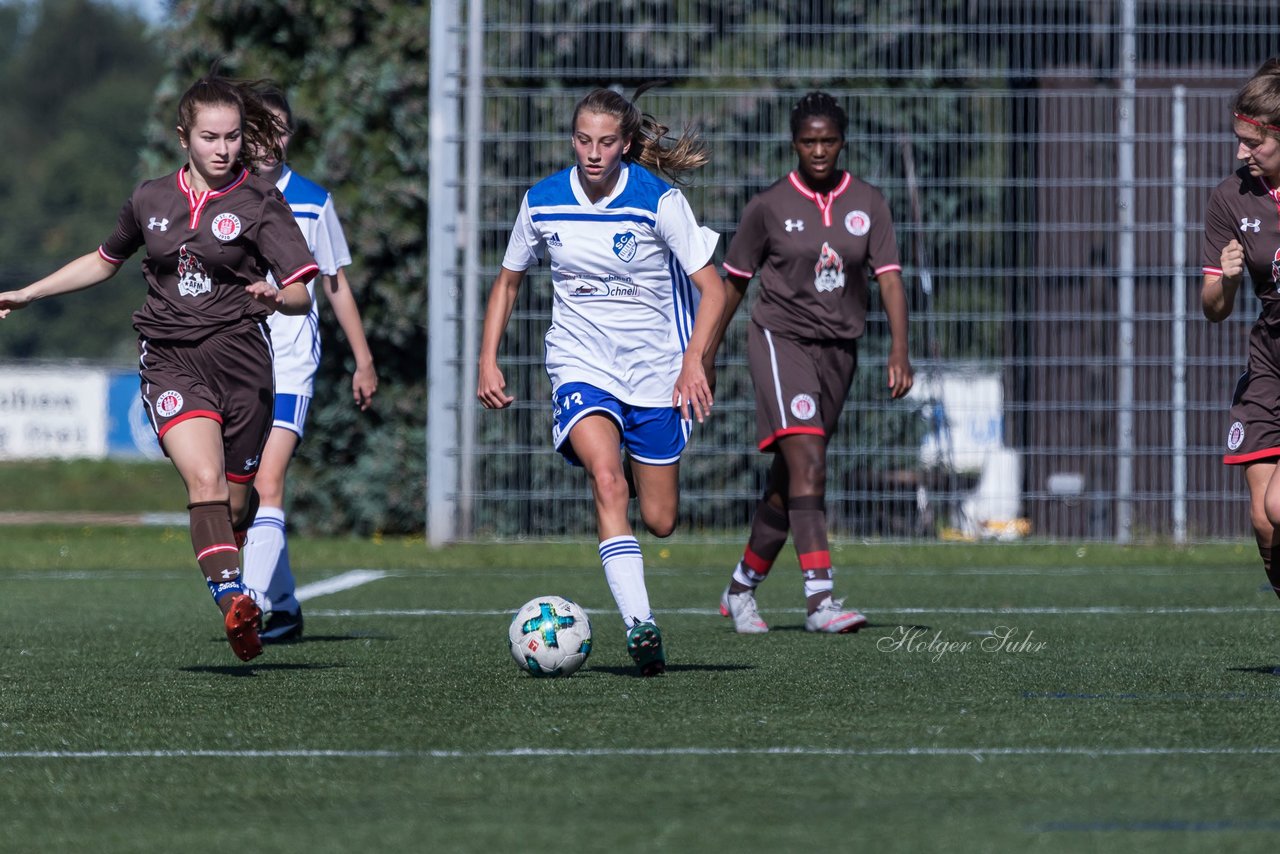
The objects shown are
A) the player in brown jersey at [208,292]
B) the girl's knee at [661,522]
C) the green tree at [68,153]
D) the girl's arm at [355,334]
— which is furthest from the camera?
the green tree at [68,153]

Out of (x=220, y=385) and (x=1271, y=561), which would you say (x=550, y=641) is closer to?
(x=220, y=385)

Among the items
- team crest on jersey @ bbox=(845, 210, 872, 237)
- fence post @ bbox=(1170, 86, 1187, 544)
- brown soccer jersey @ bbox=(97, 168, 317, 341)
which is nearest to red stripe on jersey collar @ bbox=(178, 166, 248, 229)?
brown soccer jersey @ bbox=(97, 168, 317, 341)

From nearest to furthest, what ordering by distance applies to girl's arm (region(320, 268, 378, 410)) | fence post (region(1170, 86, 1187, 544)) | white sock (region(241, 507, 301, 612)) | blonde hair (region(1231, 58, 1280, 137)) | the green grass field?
the green grass field
blonde hair (region(1231, 58, 1280, 137))
white sock (region(241, 507, 301, 612))
girl's arm (region(320, 268, 378, 410))
fence post (region(1170, 86, 1187, 544))

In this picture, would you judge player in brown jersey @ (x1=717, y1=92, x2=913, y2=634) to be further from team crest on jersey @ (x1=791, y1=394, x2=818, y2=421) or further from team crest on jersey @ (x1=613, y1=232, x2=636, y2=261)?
team crest on jersey @ (x1=613, y1=232, x2=636, y2=261)

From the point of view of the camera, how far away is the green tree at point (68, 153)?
60656 millimetres

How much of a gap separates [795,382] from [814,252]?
53 centimetres

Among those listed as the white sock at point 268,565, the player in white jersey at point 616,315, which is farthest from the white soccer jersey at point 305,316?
the player in white jersey at point 616,315

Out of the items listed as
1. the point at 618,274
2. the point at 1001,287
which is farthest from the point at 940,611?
the point at 1001,287

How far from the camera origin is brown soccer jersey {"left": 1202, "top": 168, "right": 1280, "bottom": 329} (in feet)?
18.1

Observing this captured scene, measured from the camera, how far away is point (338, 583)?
9711 mm

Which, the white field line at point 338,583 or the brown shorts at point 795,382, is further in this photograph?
the white field line at point 338,583

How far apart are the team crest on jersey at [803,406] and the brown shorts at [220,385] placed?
7.30ft

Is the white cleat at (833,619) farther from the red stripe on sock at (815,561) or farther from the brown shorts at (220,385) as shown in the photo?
the brown shorts at (220,385)

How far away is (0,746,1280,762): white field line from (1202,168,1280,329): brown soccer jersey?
1.80 metres
